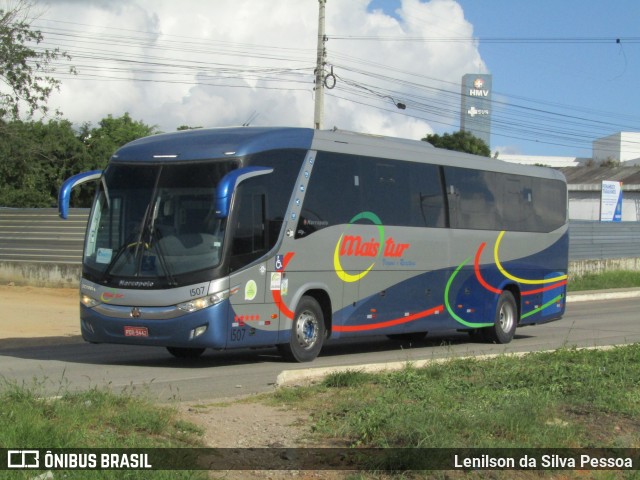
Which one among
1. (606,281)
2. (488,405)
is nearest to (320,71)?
(606,281)

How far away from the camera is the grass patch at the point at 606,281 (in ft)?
120

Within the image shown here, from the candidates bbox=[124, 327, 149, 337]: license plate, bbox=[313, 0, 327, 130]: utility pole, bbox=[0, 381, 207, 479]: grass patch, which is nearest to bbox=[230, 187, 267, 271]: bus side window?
bbox=[124, 327, 149, 337]: license plate

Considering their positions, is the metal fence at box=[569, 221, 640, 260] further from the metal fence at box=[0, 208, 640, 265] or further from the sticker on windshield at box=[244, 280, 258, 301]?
the sticker on windshield at box=[244, 280, 258, 301]

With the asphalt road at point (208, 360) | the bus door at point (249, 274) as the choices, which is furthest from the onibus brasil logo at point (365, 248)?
the bus door at point (249, 274)

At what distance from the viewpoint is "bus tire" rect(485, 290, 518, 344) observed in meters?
19.5

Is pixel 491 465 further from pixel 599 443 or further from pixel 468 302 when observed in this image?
pixel 468 302

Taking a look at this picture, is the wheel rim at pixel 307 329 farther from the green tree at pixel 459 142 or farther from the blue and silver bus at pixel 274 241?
the green tree at pixel 459 142

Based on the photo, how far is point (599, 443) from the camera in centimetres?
842

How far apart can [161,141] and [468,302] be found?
7.09 metres

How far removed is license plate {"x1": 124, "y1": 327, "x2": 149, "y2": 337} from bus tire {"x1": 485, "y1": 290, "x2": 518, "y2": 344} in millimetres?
8263

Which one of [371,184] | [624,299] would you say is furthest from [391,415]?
[624,299]

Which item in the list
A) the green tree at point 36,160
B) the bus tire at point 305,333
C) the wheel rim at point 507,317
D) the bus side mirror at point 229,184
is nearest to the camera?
the bus side mirror at point 229,184

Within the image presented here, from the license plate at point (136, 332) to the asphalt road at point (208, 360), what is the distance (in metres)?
0.51

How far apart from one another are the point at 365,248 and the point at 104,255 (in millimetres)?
4279
